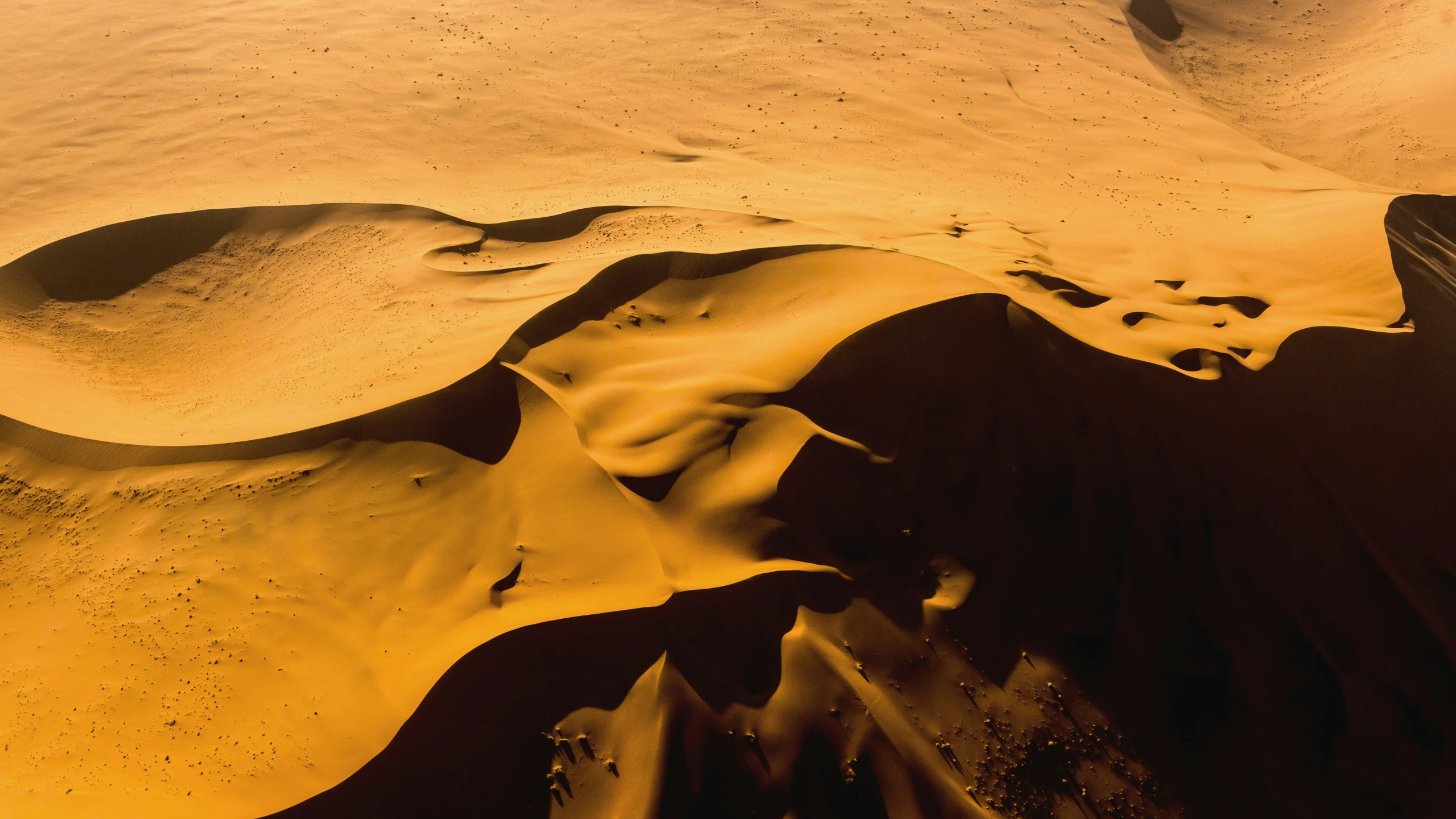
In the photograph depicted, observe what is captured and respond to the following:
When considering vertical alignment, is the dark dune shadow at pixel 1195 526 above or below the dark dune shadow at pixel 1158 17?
below

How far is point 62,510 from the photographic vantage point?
478cm

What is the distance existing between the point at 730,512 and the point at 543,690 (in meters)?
1.41

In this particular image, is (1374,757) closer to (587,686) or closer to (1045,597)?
(1045,597)

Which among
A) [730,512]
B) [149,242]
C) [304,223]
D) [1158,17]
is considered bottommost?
[149,242]

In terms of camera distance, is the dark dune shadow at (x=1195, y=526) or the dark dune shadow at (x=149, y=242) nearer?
the dark dune shadow at (x=1195, y=526)

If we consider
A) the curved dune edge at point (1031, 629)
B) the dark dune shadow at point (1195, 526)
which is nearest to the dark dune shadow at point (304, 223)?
the curved dune edge at point (1031, 629)

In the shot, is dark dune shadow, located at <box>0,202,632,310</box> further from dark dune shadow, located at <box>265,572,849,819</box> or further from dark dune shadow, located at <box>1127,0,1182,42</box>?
dark dune shadow, located at <box>1127,0,1182,42</box>

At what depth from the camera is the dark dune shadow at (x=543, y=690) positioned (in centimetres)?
344

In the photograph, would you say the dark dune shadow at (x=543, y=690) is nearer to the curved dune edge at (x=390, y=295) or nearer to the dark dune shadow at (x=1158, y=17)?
the curved dune edge at (x=390, y=295)

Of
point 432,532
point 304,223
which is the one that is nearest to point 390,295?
point 304,223

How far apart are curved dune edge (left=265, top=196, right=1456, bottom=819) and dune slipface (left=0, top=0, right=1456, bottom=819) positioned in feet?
0.07

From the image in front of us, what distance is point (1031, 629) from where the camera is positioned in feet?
13.4

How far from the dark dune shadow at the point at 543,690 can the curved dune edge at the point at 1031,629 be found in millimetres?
13

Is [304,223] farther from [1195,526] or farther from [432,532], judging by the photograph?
[1195,526]
